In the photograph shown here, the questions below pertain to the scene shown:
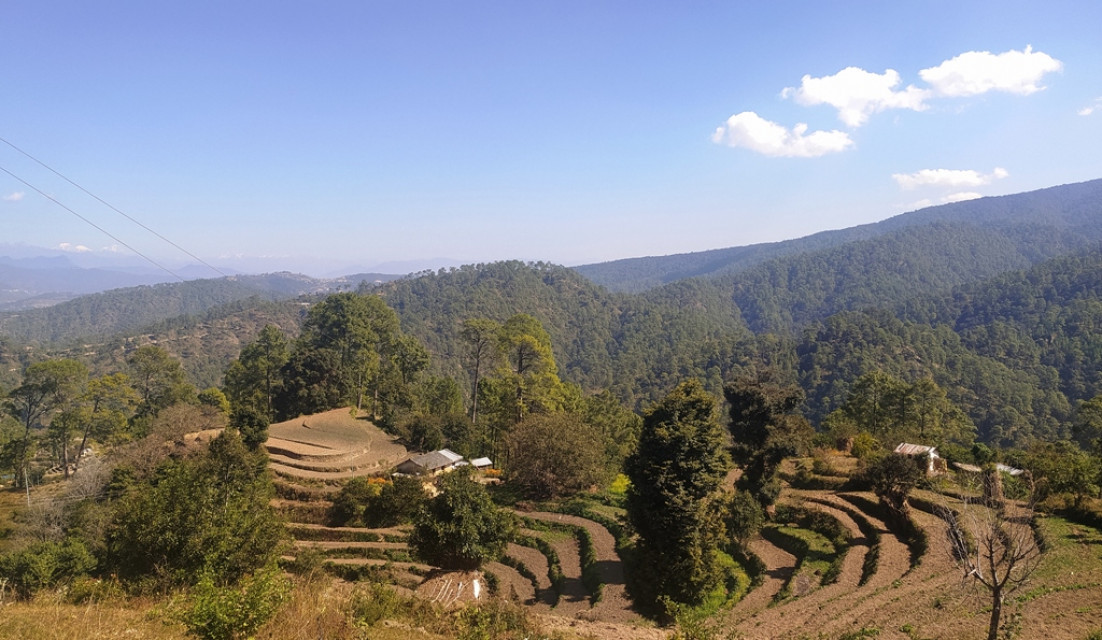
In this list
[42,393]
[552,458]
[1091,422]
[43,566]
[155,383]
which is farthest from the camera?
[155,383]

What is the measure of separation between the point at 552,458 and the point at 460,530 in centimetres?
903

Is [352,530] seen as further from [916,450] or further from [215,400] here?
[916,450]

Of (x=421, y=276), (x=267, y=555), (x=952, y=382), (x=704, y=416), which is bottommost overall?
(x=952, y=382)

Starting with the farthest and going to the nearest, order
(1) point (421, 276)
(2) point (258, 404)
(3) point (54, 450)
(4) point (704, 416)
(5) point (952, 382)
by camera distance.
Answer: (1) point (421, 276) < (5) point (952, 382) < (2) point (258, 404) < (3) point (54, 450) < (4) point (704, 416)

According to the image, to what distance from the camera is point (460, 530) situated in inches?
677

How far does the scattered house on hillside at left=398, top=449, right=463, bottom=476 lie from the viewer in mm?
28547

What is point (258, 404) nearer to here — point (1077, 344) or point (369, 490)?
point (369, 490)

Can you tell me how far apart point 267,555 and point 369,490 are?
9.58 m

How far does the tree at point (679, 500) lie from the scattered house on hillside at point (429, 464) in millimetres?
15004

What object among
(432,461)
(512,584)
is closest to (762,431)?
(512,584)

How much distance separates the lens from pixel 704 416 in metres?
16.7

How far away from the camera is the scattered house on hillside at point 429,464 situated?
28.5 meters

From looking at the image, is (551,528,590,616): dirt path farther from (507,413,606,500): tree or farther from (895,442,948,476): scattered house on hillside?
(895,442,948,476): scattered house on hillside

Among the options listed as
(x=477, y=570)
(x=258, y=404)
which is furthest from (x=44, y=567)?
(x=258, y=404)
